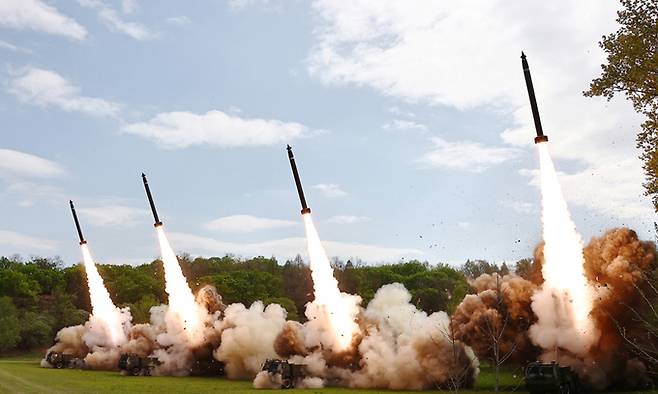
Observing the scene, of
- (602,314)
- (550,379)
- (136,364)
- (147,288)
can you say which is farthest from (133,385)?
(147,288)

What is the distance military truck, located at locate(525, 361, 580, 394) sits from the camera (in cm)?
3375

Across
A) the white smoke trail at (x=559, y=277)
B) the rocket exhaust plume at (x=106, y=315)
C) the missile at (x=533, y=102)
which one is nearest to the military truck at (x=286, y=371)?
the white smoke trail at (x=559, y=277)

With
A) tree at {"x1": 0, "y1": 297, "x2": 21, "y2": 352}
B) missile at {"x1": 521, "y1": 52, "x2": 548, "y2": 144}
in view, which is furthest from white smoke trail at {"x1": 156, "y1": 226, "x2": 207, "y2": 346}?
tree at {"x1": 0, "y1": 297, "x2": 21, "y2": 352}

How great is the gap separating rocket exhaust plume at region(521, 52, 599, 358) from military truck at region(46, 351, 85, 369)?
42.0 m

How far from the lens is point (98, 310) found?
219 ft

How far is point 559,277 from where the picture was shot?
124 feet

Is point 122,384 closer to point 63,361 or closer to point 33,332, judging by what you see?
point 63,361

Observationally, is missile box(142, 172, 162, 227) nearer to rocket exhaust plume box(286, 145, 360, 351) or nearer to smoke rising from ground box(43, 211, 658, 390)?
smoke rising from ground box(43, 211, 658, 390)

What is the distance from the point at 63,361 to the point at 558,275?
44.8 m

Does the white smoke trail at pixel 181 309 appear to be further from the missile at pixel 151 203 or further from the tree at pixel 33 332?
the tree at pixel 33 332

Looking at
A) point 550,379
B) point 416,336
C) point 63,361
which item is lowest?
point 550,379

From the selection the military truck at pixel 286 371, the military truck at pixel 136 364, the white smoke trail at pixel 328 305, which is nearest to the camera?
the military truck at pixel 286 371

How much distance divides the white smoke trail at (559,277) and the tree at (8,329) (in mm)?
68387

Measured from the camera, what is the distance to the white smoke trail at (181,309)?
185 ft
